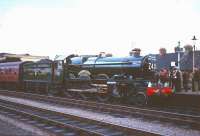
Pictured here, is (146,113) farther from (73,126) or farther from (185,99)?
(73,126)

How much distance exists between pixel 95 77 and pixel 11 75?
13.6 metres

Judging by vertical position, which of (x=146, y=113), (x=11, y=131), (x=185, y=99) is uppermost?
(x=185, y=99)

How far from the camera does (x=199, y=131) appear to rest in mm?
9352

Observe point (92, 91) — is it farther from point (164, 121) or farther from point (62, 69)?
point (164, 121)

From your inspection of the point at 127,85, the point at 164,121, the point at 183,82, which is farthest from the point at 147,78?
the point at 164,121


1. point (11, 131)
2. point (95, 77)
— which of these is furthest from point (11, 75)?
point (11, 131)

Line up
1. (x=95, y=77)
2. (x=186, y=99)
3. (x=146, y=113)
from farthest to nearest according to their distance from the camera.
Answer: (x=95, y=77) → (x=186, y=99) → (x=146, y=113)

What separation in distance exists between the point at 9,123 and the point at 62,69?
10646 mm

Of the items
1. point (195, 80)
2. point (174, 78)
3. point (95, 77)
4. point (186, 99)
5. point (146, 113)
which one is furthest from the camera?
point (95, 77)

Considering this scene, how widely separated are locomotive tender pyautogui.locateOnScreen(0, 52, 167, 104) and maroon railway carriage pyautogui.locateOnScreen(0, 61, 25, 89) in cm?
265

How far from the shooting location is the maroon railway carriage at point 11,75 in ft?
93.7

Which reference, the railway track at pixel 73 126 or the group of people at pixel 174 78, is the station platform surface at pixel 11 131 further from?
the group of people at pixel 174 78

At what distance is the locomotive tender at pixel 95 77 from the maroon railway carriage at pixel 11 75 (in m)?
2.65

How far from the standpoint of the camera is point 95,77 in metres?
19.5
